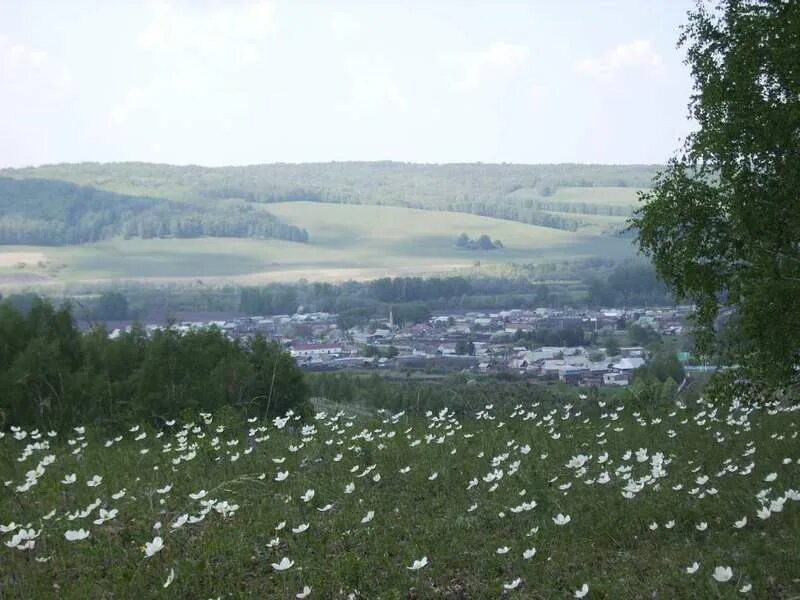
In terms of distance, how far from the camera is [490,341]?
38594 mm

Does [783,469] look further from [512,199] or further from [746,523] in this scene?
[512,199]

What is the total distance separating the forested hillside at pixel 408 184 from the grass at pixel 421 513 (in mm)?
95257

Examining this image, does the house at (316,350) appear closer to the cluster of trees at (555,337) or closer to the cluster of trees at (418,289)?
the cluster of trees at (555,337)

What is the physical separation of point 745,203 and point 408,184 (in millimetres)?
124279

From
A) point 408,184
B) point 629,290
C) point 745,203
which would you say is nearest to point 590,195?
point 408,184

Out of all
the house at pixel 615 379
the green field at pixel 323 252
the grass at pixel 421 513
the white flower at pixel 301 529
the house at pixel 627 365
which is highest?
the white flower at pixel 301 529

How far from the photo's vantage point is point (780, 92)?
11.5 m

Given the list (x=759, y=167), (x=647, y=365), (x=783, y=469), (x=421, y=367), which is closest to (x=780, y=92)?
(x=759, y=167)

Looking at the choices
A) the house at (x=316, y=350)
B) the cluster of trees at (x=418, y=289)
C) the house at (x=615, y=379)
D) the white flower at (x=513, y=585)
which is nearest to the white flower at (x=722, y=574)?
the white flower at (x=513, y=585)

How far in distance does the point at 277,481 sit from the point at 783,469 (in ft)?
14.8

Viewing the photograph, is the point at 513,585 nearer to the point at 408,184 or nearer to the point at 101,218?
the point at 101,218

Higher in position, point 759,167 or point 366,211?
point 759,167

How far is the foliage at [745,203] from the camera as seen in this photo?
1055cm

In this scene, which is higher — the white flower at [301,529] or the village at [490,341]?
the white flower at [301,529]
